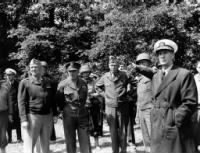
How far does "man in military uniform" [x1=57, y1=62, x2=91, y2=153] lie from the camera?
17.3ft

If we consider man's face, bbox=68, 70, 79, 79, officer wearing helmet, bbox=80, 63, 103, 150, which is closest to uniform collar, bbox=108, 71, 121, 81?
officer wearing helmet, bbox=80, 63, 103, 150

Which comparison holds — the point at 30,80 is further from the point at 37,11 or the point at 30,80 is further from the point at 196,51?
the point at 37,11

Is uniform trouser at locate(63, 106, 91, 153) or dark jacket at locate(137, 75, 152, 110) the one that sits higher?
dark jacket at locate(137, 75, 152, 110)

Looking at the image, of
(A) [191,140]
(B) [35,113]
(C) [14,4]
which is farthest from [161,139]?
(C) [14,4]

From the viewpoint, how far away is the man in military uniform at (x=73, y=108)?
528 centimetres

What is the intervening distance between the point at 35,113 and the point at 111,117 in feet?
5.41

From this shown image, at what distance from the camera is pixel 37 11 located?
15617 millimetres

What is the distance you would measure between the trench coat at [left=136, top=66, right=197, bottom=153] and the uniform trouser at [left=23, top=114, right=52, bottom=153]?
2.40 m

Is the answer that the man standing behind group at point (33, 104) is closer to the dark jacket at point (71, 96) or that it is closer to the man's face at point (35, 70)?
the man's face at point (35, 70)

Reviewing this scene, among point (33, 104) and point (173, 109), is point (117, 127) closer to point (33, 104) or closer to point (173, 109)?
point (33, 104)

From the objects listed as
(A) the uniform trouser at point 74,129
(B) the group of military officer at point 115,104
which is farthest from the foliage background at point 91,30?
(A) the uniform trouser at point 74,129

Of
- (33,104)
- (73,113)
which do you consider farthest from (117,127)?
(33,104)

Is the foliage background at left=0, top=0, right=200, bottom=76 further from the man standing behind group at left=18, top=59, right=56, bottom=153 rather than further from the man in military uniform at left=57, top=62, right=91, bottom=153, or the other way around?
the man standing behind group at left=18, top=59, right=56, bottom=153

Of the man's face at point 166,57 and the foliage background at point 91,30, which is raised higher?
the foliage background at point 91,30
